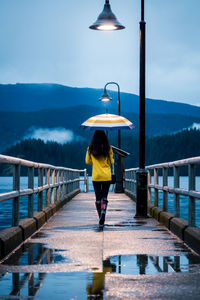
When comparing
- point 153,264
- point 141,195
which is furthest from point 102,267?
point 141,195

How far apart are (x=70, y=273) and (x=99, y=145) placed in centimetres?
525

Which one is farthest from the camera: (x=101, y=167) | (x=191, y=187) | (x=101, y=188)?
(x=101, y=188)

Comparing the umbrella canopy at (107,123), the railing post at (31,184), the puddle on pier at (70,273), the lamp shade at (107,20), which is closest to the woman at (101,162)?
the railing post at (31,184)

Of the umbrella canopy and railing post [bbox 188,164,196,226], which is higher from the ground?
the umbrella canopy

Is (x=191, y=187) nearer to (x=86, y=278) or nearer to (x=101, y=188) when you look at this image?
(x=86, y=278)

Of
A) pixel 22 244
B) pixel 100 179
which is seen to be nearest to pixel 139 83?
pixel 100 179

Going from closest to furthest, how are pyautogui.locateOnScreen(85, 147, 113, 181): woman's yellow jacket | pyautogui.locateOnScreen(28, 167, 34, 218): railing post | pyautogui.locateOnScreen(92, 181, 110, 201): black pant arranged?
pyautogui.locateOnScreen(28, 167, 34, 218): railing post → pyautogui.locateOnScreen(85, 147, 113, 181): woman's yellow jacket → pyautogui.locateOnScreen(92, 181, 110, 201): black pant

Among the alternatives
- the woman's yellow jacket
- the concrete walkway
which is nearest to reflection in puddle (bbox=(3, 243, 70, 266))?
the concrete walkway

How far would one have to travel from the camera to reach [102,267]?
21.7 ft

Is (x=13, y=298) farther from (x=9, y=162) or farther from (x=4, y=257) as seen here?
(x=9, y=162)

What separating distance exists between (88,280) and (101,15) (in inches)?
323

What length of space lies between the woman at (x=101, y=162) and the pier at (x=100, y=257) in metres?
0.62

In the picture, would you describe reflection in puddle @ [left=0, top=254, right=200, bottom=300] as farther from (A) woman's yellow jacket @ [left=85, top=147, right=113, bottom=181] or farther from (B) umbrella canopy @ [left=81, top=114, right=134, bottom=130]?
(B) umbrella canopy @ [left=81, top=114, right=134, bottom=130]

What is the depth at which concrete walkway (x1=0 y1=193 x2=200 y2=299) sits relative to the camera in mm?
5309
